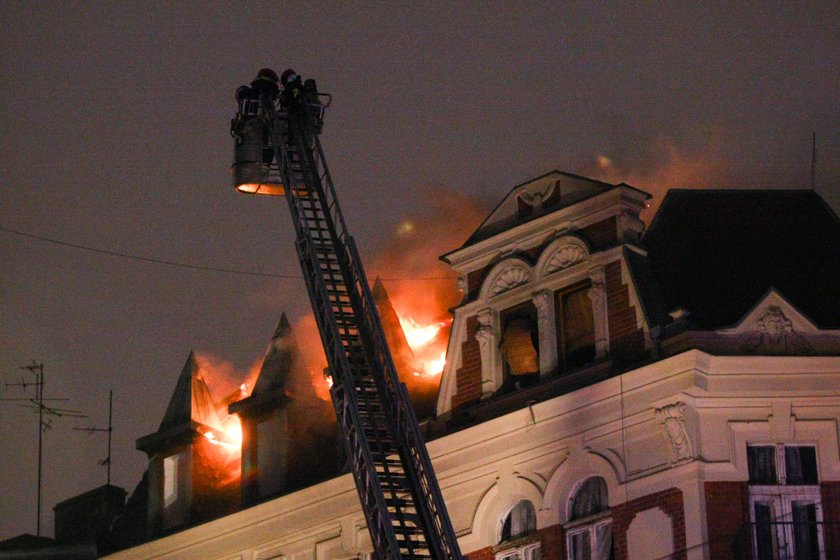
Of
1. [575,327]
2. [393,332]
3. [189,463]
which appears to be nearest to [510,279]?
[575,327]

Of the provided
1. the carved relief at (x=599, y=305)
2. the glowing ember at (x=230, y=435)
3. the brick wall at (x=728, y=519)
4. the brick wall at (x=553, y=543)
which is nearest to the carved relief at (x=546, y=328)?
the carved relief at (x=599, y=305)

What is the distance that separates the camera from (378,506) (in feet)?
107

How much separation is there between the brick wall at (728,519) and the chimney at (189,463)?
10627mm

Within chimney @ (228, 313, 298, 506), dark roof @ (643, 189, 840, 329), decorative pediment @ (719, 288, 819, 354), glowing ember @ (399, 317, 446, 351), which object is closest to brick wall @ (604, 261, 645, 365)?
dark roof @ (643, 189, 840, 329)

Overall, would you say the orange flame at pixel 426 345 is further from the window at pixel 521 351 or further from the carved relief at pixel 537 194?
the carved relief at pixel 537 194

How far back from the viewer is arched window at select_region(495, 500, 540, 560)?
34.2 metres

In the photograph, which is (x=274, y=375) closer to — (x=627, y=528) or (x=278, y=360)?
(x=278, y=360)

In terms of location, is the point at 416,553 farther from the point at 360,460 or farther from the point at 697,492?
the point at 697,492

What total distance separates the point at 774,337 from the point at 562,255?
3945 mm

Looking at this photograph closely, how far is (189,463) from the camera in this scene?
133ft

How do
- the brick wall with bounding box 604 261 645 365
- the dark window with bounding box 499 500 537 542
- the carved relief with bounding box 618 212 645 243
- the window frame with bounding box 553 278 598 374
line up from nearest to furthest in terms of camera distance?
the brick wall with bounding box 604 261 645 365
the dark window with bounding box 499 500 537 542
the window frame with bounding box 553 278 598 374
the carved relief with bounding box 618 212 645 243

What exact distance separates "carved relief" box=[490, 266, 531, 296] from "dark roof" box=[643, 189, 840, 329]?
1.95m

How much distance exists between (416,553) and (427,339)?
7262mm

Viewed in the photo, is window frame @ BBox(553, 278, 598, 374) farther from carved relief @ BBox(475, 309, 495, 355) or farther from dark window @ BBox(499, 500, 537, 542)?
dark window @ BBox(499, 500, 537, 542)
